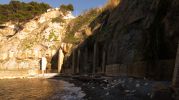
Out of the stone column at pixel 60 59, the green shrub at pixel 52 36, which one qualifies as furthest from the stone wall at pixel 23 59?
the stone column at pixel 60 59

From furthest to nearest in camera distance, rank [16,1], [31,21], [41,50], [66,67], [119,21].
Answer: [16,1]
[31,21]
[41,50]
[66,67]
[119,21]

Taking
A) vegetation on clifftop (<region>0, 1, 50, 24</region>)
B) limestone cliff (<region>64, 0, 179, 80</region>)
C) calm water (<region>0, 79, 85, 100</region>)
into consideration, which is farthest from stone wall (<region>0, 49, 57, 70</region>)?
calm water (<region>0, 79, 85, 100</region>)

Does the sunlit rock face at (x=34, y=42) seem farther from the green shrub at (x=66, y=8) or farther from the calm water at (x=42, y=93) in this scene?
the calm water at (x=42, y=93)

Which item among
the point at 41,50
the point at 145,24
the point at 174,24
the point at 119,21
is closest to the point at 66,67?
the point at 41,50

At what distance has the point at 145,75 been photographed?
2370cm

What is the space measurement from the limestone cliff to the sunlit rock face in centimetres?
3064

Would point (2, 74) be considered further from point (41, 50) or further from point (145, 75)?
point (145, 75)

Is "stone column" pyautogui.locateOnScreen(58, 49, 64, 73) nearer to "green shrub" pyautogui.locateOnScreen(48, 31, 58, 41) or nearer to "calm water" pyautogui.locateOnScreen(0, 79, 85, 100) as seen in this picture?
"green shrub" pyautogui.locateOnScreen(48, 31, 58, 41)

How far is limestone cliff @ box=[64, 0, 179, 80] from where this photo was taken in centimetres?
2156

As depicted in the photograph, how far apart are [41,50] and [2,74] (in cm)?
1104

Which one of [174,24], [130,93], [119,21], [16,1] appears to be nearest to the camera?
[130,93]

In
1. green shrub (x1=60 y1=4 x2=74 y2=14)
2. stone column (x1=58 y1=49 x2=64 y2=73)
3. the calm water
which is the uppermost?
green shrub (x1=60 y1=4 x2=74 y2=14)

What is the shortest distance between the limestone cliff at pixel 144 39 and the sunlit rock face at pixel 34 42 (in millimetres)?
30641

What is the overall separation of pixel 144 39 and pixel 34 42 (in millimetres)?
47869
